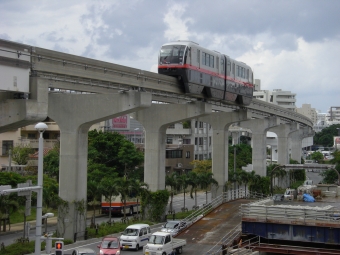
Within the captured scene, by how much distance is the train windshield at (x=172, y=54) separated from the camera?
3819 cm

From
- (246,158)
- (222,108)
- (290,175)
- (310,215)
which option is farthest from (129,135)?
(310,215)

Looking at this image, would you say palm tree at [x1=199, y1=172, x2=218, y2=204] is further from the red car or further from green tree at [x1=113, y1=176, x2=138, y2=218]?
the red car

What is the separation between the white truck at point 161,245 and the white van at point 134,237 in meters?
3.26

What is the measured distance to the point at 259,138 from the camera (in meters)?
62.2

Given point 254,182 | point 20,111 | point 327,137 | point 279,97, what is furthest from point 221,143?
point 327,137

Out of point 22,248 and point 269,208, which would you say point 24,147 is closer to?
point 22,248

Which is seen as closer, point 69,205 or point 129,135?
point 69,205

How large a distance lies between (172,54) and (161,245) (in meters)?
15.8

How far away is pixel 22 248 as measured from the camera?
28719mm

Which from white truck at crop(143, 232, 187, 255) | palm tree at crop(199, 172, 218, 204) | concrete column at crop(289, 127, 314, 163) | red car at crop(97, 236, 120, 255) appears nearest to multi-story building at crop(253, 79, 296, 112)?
concrete column at crop(289, 127, 314, 163)

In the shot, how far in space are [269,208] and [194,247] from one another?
4.34 metres

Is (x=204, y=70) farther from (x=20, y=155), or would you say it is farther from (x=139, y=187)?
(x=20, y=155)

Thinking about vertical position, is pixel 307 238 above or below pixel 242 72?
below

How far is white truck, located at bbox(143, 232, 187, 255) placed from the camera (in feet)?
87.0
